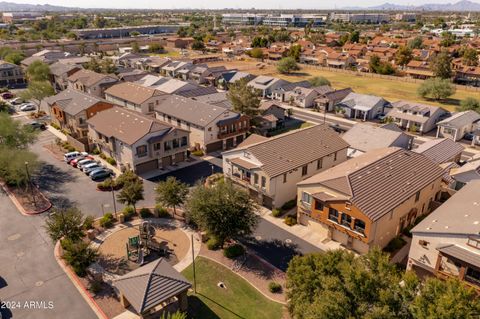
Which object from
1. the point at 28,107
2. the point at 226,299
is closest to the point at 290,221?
the point at 226,299

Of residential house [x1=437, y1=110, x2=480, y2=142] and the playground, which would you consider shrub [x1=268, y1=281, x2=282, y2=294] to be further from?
residential house [x1=437, y1=110, x2=480, y2=142]

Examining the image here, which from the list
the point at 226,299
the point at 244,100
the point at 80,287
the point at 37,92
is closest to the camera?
the point at 226,299

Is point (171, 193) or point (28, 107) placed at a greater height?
point (171, 193)

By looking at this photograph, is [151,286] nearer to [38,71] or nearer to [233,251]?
[233,251]

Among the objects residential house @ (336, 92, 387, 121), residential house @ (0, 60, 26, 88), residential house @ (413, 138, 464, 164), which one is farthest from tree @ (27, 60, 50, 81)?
residential house @ (413, 138, 464, 164)

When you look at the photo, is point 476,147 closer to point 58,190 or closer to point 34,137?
point 58,190

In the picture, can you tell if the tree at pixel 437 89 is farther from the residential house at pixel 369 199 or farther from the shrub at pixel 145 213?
the shrub at pixel 145 213

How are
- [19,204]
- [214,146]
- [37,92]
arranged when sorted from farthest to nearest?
1. [37,92]
2. [214,146]
3. [19,204]
